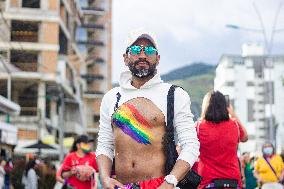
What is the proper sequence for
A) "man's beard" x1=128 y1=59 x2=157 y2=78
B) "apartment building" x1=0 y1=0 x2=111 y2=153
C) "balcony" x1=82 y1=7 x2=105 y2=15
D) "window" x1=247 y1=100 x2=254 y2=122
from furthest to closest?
"window" x1=247 y1=100 x2=254 y2=122
"balcony" x1=82 y1=7 x2=105 y2=15
"apartment building" x1=0 y1=0 x2=111 y2=153
"man's beard" x1=128 y1=59 x2=157 y2=78

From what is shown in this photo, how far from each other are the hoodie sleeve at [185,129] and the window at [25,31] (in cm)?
5616

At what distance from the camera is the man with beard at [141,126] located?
444cm

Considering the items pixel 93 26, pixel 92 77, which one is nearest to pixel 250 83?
pixel 92 77

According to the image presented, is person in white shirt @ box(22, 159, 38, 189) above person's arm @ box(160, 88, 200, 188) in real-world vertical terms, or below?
below

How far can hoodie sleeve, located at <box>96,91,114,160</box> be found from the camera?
4730mm

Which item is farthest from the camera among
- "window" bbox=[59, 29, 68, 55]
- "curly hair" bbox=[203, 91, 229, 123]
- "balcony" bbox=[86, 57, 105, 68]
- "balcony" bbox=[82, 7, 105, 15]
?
"balcony" bbox=[86, 57, 105, 68]

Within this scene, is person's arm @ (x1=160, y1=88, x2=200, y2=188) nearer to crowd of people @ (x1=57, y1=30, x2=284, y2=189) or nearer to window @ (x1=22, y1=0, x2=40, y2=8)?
crowd of people @ (x1=57, y1=30, x2=284, y2=189)

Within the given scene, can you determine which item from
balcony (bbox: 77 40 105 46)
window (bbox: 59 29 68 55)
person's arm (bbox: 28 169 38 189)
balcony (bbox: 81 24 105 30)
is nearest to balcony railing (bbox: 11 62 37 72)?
window (bbox: 59 29 68 55)

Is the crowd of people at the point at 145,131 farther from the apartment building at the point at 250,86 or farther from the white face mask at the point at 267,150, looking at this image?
the apartment building at the point at 250,86

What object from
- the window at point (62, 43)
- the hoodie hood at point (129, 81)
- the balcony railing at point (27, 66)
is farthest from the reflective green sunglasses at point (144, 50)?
the window at point (62, 43)

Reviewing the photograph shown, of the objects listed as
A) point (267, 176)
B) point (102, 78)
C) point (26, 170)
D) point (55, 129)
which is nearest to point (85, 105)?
point (102, 78)

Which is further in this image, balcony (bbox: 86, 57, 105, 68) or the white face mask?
balcony (bbox: 86, 57, 105, 68)

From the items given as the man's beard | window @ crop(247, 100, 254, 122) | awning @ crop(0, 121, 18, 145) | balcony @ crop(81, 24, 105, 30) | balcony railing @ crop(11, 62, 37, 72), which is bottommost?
window @ crop(247, 100, 254, 122)

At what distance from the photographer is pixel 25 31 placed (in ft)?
199
